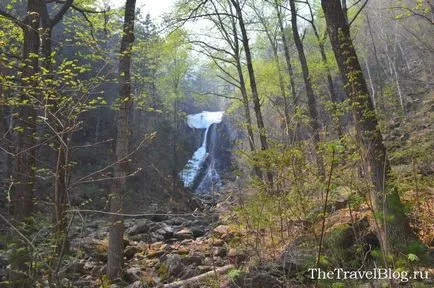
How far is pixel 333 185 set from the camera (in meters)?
3.76

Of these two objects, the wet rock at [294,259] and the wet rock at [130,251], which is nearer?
the wet rock at [294,259]

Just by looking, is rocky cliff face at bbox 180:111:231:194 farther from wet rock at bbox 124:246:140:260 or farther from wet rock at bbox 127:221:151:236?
wet rock at bbox 124:246:140:260

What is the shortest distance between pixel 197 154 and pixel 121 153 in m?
30.0

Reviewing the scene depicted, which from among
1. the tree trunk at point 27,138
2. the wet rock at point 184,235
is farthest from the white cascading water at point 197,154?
the tree trunk at point 27,138

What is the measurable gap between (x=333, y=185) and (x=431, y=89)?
2826 centimetres

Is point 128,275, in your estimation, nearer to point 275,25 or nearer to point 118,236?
point 118,236

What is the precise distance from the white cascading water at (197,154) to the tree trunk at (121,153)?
68.6 ft

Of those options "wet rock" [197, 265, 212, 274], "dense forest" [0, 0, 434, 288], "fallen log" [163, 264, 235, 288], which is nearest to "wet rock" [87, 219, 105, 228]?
"dense forest" [0, 0, 434, 288]

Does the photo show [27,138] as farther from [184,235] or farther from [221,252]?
[184,235]

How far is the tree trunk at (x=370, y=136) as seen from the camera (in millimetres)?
4723

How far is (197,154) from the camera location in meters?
36.7

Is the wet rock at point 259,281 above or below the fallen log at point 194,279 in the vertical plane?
above

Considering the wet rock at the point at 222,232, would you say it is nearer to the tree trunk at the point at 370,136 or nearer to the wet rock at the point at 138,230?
the tree trunk at the point at 370,136

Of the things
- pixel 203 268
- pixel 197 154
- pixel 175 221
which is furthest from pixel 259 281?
pixel 197 154
